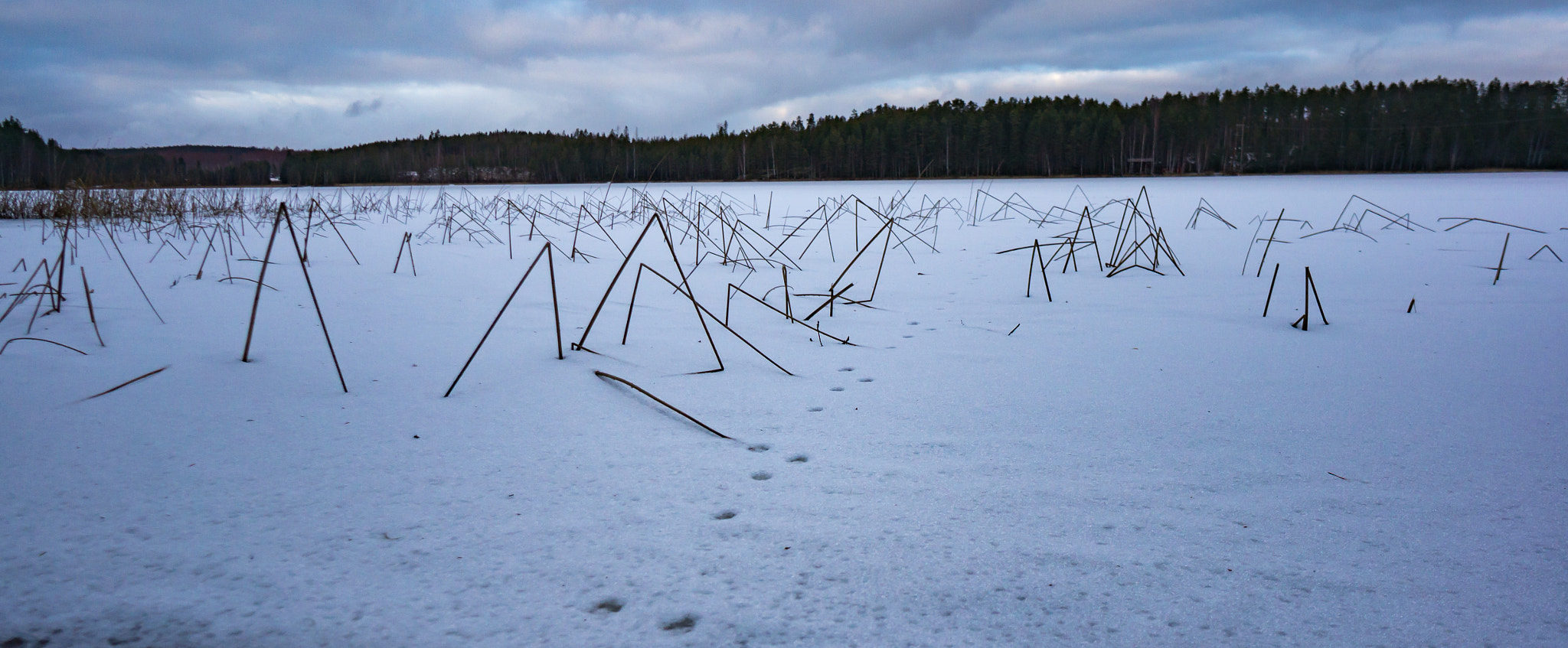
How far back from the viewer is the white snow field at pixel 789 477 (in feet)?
2.38

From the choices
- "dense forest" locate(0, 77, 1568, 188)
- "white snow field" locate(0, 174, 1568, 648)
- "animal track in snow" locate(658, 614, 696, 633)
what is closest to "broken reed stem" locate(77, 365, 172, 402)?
"white snow field" locate(0, 174, 1568, 648)

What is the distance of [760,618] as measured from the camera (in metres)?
0.73

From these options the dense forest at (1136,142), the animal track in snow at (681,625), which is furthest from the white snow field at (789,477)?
the dense forest at (1136,142)

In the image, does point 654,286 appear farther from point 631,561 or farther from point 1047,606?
point 1047,606

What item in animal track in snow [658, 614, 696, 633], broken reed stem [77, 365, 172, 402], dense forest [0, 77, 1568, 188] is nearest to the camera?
animal track in snow [658, 614, 696, 633]

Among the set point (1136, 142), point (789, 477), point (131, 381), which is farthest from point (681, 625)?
point (1136, 142)

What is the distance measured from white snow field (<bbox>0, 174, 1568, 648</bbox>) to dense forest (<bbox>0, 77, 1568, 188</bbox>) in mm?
23717

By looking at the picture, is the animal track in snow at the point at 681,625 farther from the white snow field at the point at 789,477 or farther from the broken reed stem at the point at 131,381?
the broken reed stem at the point at 131,381

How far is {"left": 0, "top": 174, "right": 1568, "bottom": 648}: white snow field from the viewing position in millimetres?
726

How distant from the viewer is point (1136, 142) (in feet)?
103

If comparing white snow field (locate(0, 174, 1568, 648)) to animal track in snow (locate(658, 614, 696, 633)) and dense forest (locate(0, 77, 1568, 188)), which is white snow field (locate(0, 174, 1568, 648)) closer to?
animal track in snow (locate(658, 614, 696, 633))

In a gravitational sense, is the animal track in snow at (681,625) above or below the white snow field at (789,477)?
below

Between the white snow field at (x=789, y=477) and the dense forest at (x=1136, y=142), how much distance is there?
23.7 meters

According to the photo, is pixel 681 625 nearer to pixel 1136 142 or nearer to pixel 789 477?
pixel 789 477
